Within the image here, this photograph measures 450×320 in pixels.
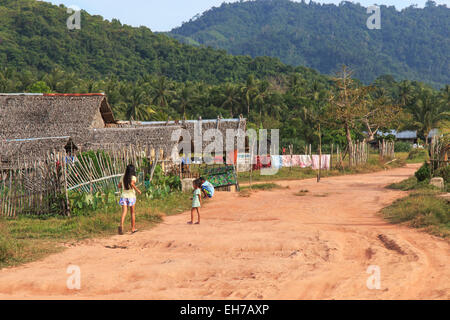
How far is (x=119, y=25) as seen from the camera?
81.0 meters

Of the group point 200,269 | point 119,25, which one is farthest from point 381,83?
point 200,269

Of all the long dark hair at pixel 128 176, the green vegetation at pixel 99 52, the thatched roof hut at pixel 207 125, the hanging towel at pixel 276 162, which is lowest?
the hanging towel at pixel 276 162

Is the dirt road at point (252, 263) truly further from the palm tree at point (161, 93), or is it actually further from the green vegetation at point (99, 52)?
the green vegetation at point (99, 52)

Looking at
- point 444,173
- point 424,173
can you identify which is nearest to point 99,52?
point 424,173

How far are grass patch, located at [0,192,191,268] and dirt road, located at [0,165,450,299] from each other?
1.26 ft

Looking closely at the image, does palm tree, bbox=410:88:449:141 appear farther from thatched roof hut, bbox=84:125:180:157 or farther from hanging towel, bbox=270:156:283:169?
thatched roof hut, bbox=84:125:180:157

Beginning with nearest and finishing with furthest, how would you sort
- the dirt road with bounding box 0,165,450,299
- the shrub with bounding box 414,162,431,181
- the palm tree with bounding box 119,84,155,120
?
the dirt road with bounding box 0,165,450,299, the shrub with bounding box 414,162,431,181, the palm tree with bounding box 119,84,155,120

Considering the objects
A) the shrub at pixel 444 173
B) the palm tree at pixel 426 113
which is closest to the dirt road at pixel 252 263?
the shrub at pixel 444 173

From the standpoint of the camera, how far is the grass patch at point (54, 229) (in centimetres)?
708

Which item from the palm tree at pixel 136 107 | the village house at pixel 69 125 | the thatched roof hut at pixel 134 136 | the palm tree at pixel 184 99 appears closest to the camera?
the thatched roof hut at pixel 134 136

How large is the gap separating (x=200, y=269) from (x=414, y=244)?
3.46 m

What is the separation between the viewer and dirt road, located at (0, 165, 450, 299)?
17.1 ft

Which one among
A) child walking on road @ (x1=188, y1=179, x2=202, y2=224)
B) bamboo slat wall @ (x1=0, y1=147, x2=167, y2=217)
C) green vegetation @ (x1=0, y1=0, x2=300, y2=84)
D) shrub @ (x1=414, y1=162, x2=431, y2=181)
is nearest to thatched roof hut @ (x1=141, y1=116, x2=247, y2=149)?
shrub @ (x1=414, y1=162, x2=431, y2=181)

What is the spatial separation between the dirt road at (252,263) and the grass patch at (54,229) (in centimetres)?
39
